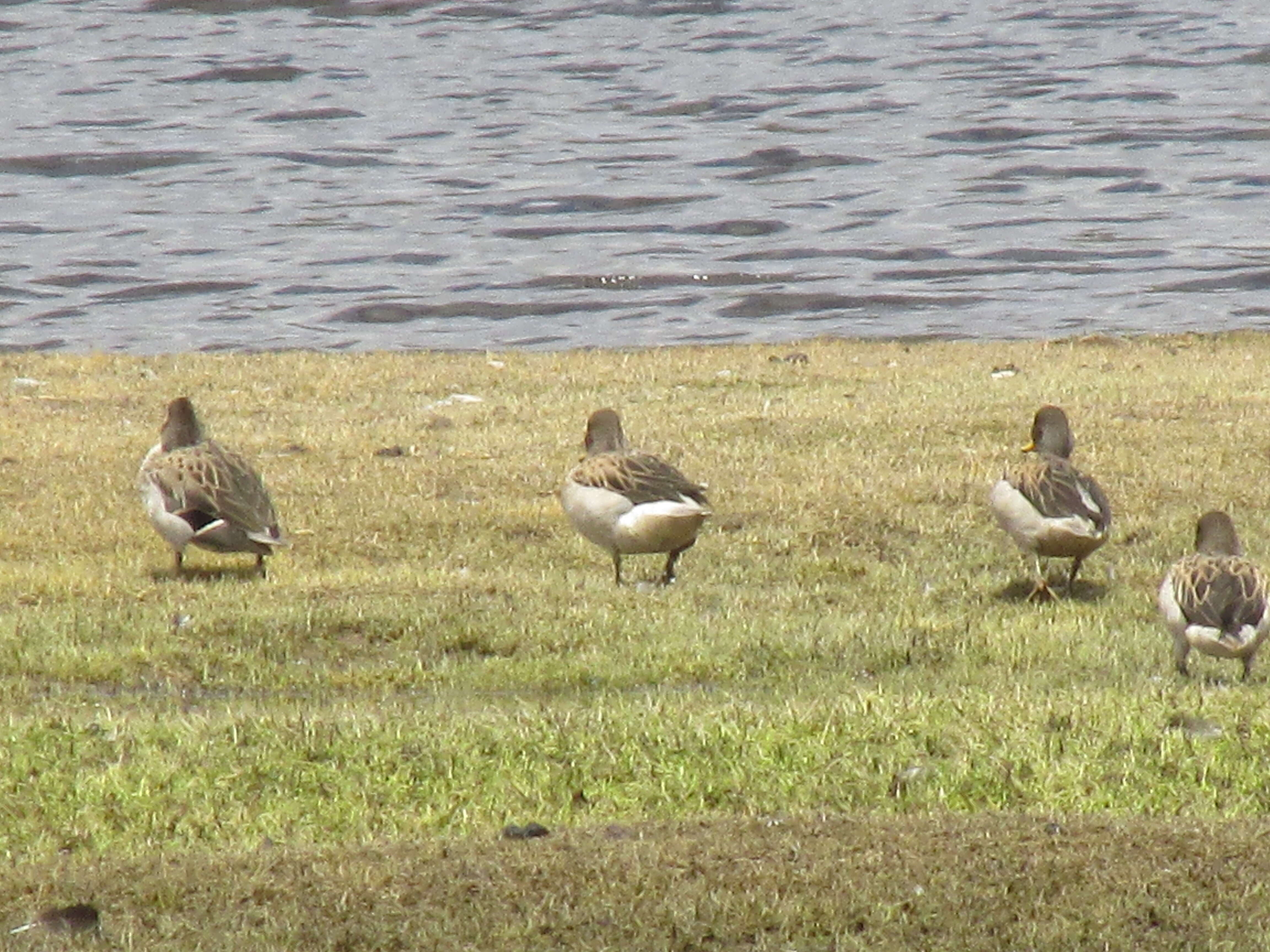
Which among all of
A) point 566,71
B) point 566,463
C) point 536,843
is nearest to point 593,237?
point 566,71

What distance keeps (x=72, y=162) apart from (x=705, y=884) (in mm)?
34710

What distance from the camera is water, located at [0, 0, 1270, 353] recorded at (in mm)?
28344

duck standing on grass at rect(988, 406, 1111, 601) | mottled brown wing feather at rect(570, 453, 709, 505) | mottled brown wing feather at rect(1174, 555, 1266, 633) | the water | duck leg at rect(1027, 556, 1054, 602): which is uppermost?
mottled brown wing feather at rect(1174, 555, 1266, 633)

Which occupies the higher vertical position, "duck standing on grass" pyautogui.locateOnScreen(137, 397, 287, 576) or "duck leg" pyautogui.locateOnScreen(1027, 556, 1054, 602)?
"duck standing on grass" pyautogui.locateOnScreen(137, 397, 287, 576)

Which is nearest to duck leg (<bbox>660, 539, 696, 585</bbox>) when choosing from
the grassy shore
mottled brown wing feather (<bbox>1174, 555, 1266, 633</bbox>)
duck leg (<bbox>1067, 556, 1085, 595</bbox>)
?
the grassy shore

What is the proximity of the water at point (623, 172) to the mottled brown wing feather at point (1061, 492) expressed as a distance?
560 inches

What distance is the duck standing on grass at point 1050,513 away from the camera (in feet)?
36.6

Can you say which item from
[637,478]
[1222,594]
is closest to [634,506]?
[637,478]

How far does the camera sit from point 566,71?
152 feet

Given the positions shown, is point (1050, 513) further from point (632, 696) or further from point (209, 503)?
point (209, 503)

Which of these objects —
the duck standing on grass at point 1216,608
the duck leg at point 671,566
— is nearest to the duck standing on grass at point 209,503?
the duck leg at point 671,566

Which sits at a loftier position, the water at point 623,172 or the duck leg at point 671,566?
the duck leg at point 671,566

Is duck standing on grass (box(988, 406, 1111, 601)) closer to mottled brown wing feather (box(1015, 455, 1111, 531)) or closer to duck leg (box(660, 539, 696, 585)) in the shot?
mottled brown wing feather (box(1015, 455, 1111, 531))

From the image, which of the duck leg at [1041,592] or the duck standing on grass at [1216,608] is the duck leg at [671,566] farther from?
the duck standing on grass at [1216,608]
